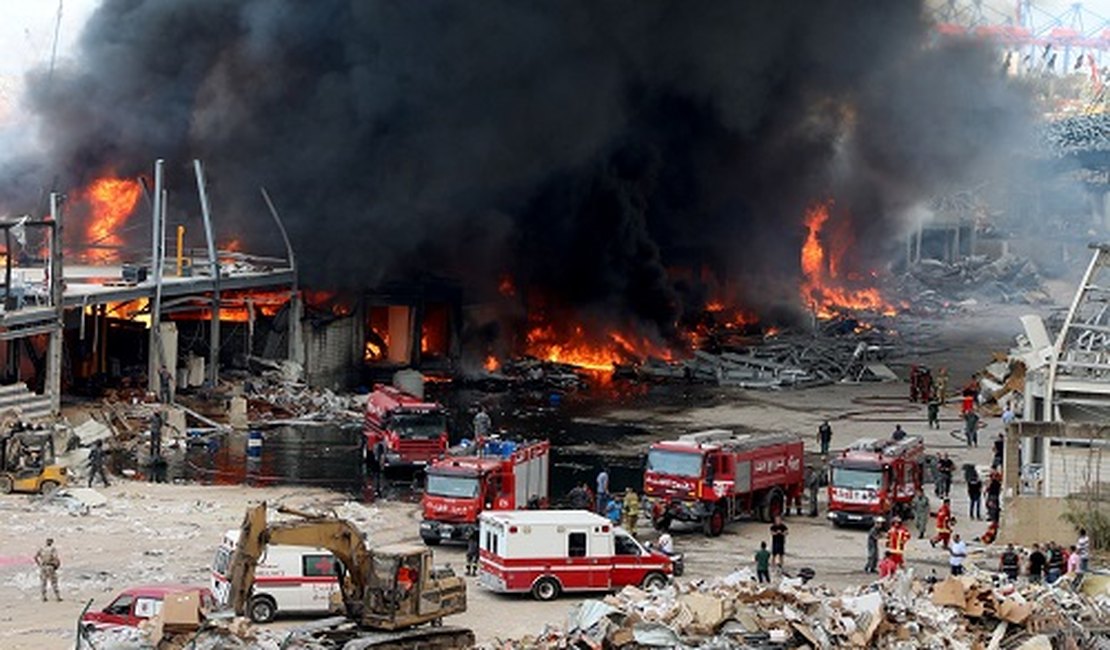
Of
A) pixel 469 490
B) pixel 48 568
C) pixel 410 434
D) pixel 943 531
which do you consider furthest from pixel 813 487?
pixel 48 568

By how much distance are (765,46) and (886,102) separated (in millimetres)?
12790

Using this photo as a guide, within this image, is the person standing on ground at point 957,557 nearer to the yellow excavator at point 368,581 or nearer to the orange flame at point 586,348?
the yellow excavator at point 368,581

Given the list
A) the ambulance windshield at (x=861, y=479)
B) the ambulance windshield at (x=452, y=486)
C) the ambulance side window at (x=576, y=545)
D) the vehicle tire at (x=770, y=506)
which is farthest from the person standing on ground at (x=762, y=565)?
the vehicle tire at (x=770, y=506)

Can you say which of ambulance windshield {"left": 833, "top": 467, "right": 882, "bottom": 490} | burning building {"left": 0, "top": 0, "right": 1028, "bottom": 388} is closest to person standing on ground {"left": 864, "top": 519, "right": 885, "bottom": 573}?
ambulance windshield {"left": 833, "top": 467, "right": 882, "bottom": 490}

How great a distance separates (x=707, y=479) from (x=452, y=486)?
4856 millimetres

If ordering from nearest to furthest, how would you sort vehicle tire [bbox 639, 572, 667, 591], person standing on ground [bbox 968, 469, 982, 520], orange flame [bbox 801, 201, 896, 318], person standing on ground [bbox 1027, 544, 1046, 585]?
vehicle tire [bbox 639, 572, 667, 591], person standing on ground [bbox 1027, 544, 1046, 585], person standing on ground [bbox 968, 469, 982, 520], orange flame [bbox 801, 201, 896, 318]

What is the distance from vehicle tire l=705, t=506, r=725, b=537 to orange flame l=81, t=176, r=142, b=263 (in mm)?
38358

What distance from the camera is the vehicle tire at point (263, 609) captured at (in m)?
25.3

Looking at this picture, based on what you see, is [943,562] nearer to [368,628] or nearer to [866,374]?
[368,628]

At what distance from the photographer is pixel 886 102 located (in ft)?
294

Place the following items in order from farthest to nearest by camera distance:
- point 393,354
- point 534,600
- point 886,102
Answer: point 886,102 → point 393,354 → point 534,600

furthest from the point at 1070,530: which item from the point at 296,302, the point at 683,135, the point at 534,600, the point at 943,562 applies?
the point at 683,135

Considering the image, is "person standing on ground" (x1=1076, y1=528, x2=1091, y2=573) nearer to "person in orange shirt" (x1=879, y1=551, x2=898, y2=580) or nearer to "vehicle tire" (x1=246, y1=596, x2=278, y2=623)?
"person in orange shirt" (x1=879, y1=551, x2=898, y2=580)

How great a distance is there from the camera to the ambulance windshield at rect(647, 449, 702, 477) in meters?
34.3
